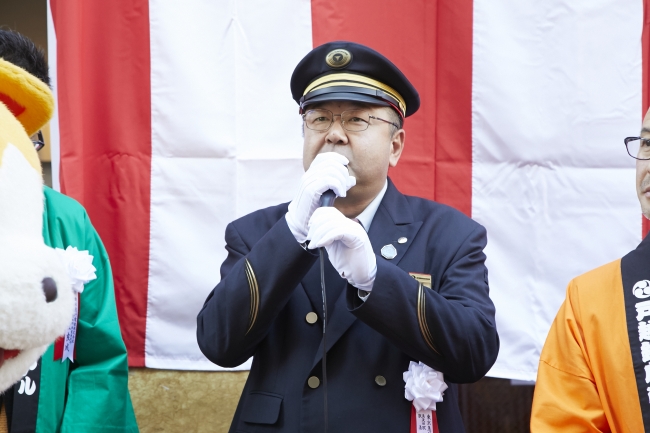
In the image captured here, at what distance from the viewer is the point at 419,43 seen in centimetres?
295

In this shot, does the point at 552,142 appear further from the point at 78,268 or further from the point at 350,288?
the point at 78,268

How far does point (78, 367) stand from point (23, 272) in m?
1.16

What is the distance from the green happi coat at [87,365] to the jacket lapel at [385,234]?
26.0 inches

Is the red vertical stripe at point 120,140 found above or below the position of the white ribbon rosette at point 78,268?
above

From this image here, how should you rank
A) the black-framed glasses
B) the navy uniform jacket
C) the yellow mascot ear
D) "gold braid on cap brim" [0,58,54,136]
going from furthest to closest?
the black-framed glasses, the navy uniform jacket, "gold braid on cap brim" [0,58,54,136], the yellow mascot ear

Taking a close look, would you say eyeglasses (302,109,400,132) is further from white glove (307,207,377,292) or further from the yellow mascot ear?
the yellow mascot ear

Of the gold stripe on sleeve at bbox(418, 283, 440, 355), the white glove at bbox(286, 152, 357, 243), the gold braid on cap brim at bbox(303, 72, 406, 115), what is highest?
the gold braid on cap brim at bbox(303, 72, 406, 115)

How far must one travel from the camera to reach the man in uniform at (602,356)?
6.03 ft

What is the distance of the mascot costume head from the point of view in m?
1.12

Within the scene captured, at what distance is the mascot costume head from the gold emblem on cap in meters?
1.01

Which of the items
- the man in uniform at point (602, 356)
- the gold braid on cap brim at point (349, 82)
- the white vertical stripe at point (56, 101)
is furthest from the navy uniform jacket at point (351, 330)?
the white vertical stripe at point (56, 101)

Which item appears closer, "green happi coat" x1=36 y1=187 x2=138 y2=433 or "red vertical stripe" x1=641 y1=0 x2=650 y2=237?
"green happi coat" x1=36 y1=187 x2=138 y2=433

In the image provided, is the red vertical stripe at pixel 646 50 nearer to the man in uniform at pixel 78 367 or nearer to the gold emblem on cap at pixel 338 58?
the gold emblem on cap at pixel 338 58

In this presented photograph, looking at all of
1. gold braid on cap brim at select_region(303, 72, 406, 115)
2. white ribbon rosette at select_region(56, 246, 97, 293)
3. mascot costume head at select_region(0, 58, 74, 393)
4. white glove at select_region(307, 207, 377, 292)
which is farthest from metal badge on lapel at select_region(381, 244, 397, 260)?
mascot costume head at select_region(0, 58, 74, 393)
